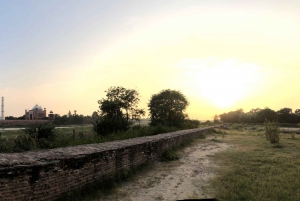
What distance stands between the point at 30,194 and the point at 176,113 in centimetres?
2211

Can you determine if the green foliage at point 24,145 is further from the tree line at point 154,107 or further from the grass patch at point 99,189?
the tree line at point 154,107

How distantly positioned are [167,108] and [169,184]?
63.8 feet

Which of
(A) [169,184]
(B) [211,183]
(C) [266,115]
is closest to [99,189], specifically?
(A) [169,184]

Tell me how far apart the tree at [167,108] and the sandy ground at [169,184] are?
16671 mm

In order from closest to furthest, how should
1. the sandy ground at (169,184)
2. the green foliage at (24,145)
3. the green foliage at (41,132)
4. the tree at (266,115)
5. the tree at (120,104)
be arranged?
the sandy ground at (169,184) → the green foliage at (24,145) → the green foliage at (41,132) → the tree at (120,104) → the tree at (266,115)

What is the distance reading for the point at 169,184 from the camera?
5727 millimetres

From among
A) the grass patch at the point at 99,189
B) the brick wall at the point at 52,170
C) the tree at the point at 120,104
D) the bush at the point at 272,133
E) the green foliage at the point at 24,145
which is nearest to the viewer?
the brick wall at the point at 52,170

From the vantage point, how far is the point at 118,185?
18.2ft

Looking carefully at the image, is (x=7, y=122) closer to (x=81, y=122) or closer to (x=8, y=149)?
(x=81, y=122)

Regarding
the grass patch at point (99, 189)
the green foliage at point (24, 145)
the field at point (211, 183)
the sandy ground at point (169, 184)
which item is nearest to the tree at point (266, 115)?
the field at point (211, 183)

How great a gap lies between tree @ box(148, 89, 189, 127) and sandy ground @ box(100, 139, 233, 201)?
16.7m

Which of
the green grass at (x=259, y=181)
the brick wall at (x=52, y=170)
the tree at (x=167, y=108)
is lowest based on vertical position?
the green grass at (x=259, y=181)

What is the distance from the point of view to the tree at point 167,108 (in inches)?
971

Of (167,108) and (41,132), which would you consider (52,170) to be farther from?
(167,108)
